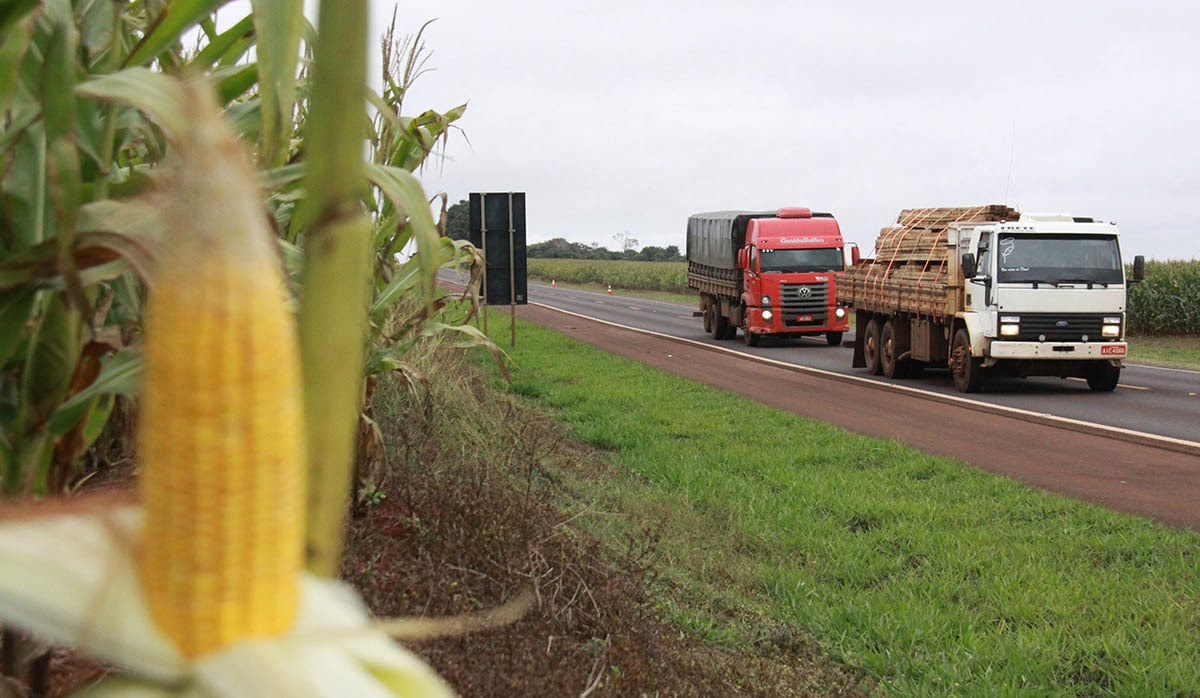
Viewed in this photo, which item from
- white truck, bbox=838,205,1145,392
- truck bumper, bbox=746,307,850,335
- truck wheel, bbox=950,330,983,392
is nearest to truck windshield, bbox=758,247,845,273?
truck bumper, bbox=746,307,850,335

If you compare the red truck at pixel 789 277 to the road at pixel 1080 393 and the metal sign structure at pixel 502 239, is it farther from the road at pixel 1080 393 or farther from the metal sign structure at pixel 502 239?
the metal sign structure at pixel 502 239

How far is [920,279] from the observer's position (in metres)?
16.2

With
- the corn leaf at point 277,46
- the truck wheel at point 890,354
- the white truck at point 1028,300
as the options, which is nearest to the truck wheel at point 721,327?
the truck wheel at point 890,354

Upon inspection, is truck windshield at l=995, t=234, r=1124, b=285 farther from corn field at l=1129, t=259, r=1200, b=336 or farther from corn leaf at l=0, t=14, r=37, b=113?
corn field at l=1129, t=259, r=1200, b=336

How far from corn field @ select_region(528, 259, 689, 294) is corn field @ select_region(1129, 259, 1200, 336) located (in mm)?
24803

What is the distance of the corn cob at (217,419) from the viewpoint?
39 cm

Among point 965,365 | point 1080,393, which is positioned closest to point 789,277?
point 965,365

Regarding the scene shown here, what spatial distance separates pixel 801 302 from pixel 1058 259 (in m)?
8.76

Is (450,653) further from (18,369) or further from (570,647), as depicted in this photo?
(18,369)

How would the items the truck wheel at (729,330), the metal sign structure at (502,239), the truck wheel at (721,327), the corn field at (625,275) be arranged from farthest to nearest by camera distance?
the corn field at (625,275)
the truck wheel at (721,327)
the truck wheel at (729,330)
the metal sign structure at (502,239)

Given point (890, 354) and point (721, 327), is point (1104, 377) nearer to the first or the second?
point (890, 354)

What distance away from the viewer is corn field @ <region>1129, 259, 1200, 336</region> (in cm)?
2917

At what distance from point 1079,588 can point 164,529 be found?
5643 mm

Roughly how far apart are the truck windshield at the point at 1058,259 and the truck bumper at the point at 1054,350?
847 mm
